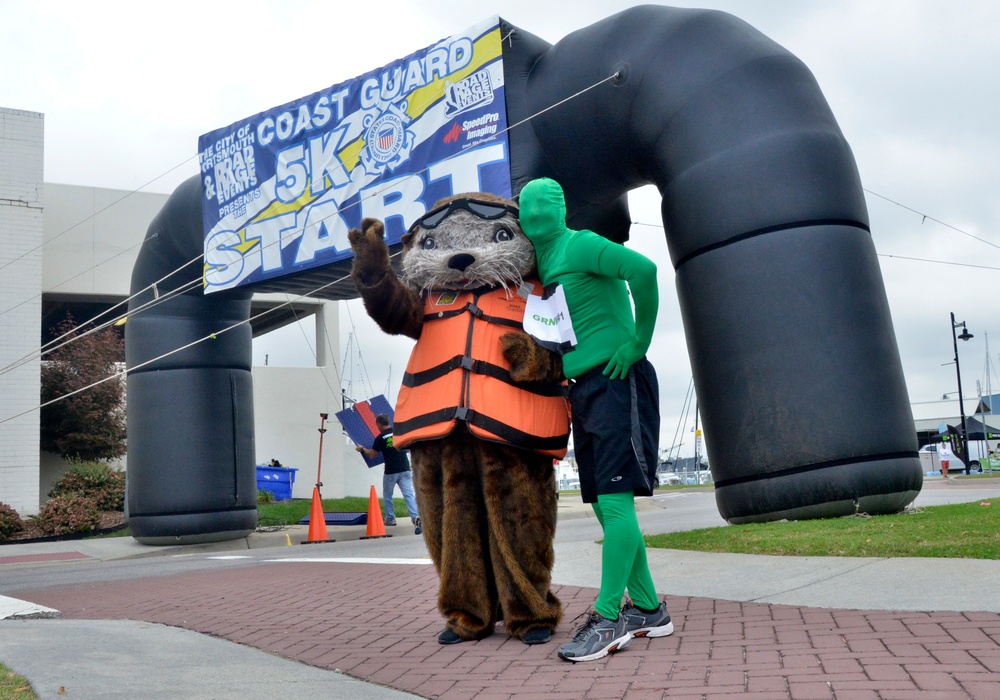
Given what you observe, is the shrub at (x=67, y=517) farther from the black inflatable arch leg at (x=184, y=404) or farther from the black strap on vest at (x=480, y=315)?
the black strap on vest at (x=480, y=315)

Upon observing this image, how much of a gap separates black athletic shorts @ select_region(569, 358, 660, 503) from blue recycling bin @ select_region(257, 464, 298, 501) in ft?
62.2

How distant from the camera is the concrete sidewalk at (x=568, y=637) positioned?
3104 mm

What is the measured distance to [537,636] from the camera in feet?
13.2

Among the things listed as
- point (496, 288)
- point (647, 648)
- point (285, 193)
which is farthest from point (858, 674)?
point (285, 193)

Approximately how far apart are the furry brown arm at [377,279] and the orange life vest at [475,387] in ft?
0.66

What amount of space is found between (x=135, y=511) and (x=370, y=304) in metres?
9.33

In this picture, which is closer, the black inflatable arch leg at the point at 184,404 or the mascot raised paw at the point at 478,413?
the mascot raised paw at the point at 478,413

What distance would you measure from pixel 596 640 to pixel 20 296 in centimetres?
1701

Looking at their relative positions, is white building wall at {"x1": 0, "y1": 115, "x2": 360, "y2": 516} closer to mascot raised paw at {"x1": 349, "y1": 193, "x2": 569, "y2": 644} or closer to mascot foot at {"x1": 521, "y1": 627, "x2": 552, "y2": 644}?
mascot raised paw at {"x1": 349, "y1": 193, "x2": 569, "y2": 644}

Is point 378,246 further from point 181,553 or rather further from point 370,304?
point 181,553

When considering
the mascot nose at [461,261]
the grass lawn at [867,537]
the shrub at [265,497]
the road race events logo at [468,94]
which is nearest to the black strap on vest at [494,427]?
the mascot nose at [461,261]

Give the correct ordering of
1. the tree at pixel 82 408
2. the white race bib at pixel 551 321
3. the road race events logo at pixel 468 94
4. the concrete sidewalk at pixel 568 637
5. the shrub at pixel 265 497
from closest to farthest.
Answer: the concrete sidewalk at pixel 568 637
the white race bib at pixel 551 321
the road race events logo at pixel 468 94
the tree at pixel 82 408
the shrub at pixel 265 497

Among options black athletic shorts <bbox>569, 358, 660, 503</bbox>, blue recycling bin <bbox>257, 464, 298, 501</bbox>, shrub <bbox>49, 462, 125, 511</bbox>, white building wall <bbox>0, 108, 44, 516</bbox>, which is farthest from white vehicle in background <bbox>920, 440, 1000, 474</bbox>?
black athletic shorts <bbox>569, 358, 660, 503</bbox>

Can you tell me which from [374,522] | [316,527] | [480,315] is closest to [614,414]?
[480,315]
